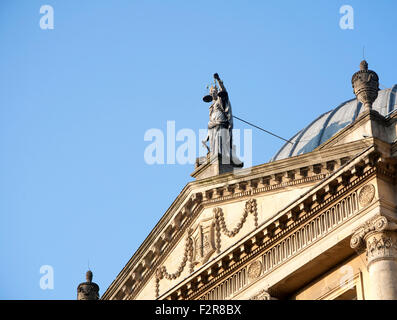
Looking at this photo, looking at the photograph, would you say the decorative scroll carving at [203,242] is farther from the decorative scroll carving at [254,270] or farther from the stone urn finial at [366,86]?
the stone urn finial at [366,86]

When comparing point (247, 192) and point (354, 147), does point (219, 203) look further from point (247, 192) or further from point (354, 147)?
point (354, 147)

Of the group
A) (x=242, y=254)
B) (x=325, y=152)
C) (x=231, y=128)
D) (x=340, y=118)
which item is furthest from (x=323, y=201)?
(x=340, y=118)

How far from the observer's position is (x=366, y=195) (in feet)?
99.9

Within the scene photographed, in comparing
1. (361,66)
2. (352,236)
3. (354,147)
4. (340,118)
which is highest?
(340,118)

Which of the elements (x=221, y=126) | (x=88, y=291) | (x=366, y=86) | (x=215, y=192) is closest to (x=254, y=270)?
→ (x=215, y=192)

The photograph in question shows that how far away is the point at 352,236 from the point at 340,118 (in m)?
15.0

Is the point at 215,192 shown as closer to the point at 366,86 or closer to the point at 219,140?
the point at 219,140

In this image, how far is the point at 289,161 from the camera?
110 ft

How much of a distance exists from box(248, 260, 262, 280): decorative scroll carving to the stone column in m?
4.31

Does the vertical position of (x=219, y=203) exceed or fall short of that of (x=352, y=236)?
it exceeds it

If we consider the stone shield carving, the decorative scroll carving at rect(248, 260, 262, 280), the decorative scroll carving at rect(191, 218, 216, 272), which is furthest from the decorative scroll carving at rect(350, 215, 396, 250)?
the decorative scroll carving at rect(191, 218, 216, 272)

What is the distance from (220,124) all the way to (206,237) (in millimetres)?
4270
